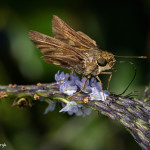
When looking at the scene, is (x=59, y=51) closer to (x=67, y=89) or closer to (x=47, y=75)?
(x=67, y=89)

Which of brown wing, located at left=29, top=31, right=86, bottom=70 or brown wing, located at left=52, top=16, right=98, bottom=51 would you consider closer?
brown wing, located at left=29, top=31, right=86, bottom=70

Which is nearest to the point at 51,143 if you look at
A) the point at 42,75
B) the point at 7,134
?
the point at 7,134

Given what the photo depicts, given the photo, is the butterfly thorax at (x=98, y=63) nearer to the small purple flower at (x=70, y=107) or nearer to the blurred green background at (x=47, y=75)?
the small purple flower at (x=70, y=107)

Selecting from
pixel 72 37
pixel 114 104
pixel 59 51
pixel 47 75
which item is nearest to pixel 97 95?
pixel 114 104

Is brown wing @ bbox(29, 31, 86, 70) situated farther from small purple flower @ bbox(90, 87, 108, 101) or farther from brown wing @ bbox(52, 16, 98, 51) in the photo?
small purple flower @ bbox(90, 87, 108, 101)

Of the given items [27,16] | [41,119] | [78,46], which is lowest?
[41,119]

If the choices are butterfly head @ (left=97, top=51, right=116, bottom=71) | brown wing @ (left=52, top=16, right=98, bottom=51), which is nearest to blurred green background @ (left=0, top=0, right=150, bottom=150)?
brown wing @ (left=52, top=16, right=98, bottom=51)

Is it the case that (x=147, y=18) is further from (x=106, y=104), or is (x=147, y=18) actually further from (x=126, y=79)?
(x=106, y=104)
